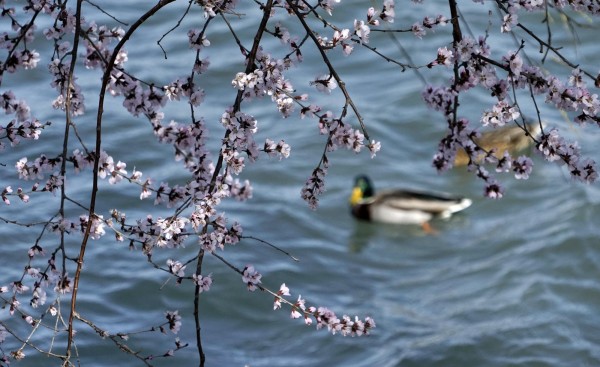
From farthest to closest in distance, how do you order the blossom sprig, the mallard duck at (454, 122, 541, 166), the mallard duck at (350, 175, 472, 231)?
the mallard duck at (454, 122, 541, 166) → the mallard duck at (350, 175, 472, 231) → the blossom sprig

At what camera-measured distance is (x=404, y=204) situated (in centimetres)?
1067

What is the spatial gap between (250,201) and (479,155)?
609cm

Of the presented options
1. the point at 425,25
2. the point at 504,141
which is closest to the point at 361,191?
the point at 504,141

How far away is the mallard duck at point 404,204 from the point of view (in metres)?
10.6

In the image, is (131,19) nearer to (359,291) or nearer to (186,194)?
(359,291)

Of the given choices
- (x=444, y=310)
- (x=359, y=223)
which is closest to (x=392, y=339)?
(x=444, y=310)

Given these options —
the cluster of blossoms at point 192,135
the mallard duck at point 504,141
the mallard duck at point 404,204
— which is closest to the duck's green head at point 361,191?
the mallard duck at point 404,204

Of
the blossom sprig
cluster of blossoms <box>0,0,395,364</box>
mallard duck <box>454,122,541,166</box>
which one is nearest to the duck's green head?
mallard duck <box>454,122,541,166</box>

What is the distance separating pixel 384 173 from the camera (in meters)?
11.5

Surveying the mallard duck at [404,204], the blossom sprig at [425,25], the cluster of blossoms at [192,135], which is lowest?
the cluster of blossoms at [192,135]

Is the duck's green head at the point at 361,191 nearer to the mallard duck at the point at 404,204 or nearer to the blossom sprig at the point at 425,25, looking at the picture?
the mallard duck at the point at 404,204

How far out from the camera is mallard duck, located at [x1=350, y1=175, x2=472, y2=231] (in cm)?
1055

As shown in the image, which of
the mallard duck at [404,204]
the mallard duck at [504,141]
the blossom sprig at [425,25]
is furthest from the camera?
the mallard duck at [504,141]

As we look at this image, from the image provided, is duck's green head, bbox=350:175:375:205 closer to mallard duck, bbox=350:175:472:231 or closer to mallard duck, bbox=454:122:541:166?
mallard duck, bbox=350:175:472:231
